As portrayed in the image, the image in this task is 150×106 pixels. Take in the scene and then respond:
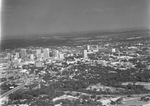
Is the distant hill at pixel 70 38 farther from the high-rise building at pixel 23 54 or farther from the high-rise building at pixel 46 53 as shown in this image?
the high-rise building at pixel 23 54

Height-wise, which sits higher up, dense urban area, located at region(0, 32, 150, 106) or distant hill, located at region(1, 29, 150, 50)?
distant hill, located at region(1, 29, 150, 50)

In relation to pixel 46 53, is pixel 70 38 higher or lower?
higher

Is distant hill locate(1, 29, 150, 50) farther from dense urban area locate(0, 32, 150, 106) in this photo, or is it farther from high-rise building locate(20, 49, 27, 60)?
high-rise building locate(20, 49, 27, 60)

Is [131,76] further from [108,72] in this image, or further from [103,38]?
[103,38]

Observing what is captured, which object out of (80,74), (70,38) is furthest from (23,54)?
(80,74)

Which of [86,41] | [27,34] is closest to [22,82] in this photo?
[27,34]

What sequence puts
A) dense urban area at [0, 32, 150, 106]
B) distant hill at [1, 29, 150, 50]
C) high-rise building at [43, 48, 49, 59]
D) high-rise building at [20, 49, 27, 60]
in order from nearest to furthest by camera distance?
1. dense urban area at [0, 32, 150, 106]
2. distant hill at [1, 29, 150, 50]
3. high-rise building at [20, 49, 27, 60]
4. high-rise building at [43, 48, 49, 59]

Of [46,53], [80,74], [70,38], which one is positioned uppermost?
[70,38]

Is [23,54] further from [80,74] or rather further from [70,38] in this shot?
[80,74]

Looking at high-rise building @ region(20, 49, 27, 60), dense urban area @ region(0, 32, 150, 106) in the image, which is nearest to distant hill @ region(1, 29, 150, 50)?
dense urban area @ region(0, 32, 150, 106)
